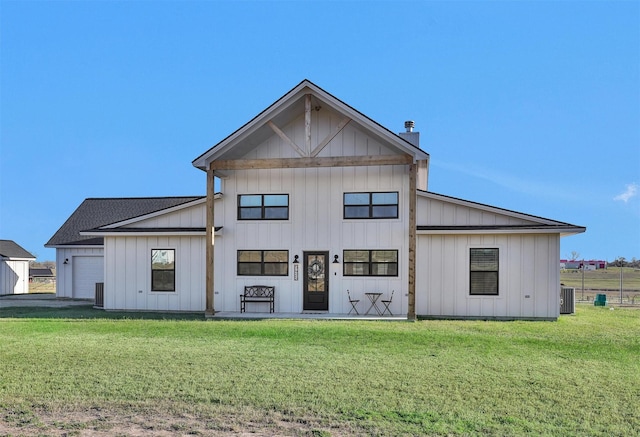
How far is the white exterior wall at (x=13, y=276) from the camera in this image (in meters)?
25.0

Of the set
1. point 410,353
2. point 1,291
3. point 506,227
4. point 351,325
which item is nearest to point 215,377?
point 410,353

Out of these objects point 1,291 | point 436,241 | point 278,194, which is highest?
point 278,194

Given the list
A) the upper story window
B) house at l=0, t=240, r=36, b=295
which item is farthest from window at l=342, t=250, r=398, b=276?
house at l=0, t=240, r=36, b=295

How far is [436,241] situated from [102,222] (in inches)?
646

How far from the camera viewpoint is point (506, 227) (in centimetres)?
1434

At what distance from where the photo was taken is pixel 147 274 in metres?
16.4

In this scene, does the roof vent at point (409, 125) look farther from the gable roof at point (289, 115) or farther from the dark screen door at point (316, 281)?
the dark screen door at point (316, 281)

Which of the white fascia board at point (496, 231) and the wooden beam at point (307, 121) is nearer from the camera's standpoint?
the wooden beam at point (307, 121)

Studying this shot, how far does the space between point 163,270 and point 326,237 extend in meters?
5.82

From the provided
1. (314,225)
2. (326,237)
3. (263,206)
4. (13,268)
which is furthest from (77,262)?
(326,237)

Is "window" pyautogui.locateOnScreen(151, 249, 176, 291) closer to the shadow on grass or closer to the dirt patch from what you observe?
the shadow on grass

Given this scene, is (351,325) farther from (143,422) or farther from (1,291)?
(1,291)

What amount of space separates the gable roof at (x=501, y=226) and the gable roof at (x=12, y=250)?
22.5m

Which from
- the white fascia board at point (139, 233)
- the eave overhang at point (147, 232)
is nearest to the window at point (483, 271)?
the eave overhang at point (147, 232)
